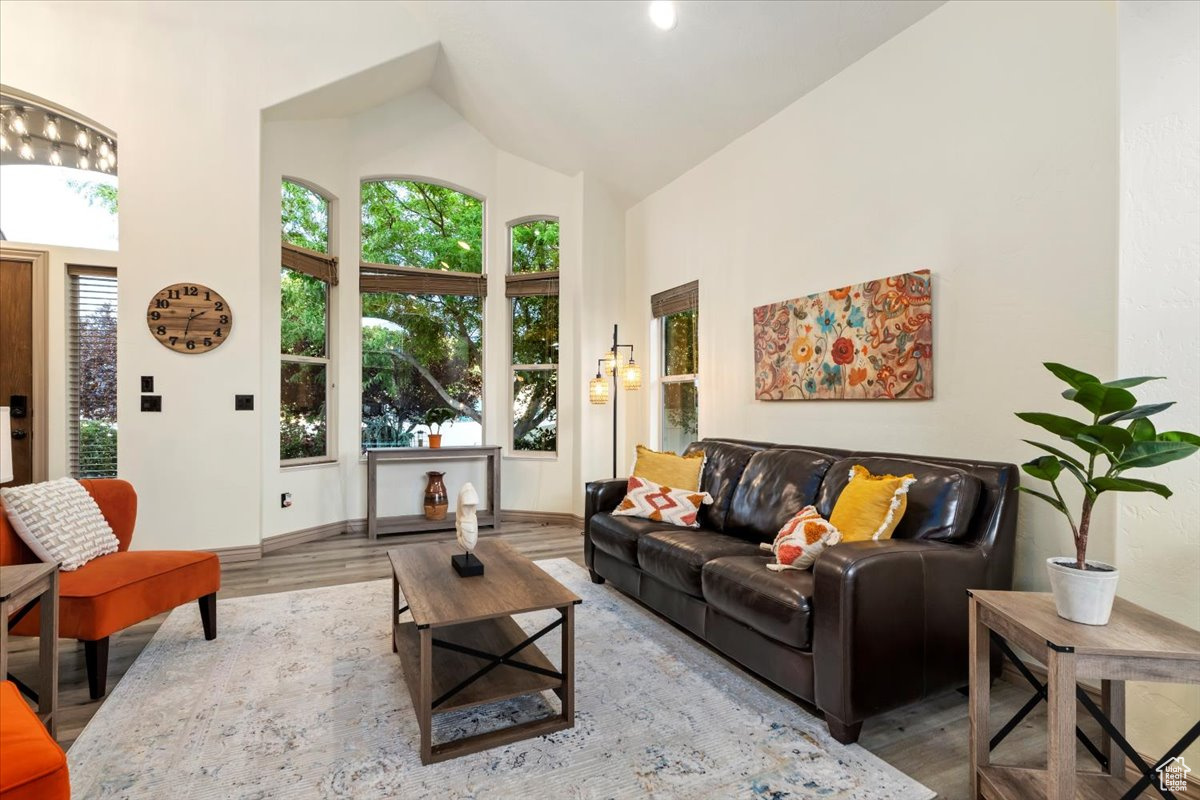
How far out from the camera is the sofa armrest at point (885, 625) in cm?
192

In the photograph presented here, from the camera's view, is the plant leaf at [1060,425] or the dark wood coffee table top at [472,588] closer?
the plant leaf at [1060,425]

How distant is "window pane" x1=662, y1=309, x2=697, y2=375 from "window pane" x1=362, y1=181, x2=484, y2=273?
6.61ft

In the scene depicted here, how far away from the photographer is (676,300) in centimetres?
496

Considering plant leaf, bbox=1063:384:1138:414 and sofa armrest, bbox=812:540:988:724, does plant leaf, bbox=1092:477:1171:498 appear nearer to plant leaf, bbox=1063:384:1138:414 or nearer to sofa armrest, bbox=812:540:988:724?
plant leaf, bbox=1063:384:1138:414

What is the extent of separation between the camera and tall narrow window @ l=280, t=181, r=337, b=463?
4762 millimetres

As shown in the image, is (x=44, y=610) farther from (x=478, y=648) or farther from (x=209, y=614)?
(x=478, y=648)

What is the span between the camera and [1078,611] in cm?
150

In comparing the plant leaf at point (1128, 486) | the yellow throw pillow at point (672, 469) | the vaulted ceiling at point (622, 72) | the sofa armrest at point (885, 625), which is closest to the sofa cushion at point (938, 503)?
the sofa armrest at point (885, 625)

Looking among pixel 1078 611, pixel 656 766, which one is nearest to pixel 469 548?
pixel 656 766

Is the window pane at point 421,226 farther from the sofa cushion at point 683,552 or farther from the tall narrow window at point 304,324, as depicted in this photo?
the sofa cushion at point 683,552

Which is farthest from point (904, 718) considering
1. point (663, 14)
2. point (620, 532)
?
point (663, 14)

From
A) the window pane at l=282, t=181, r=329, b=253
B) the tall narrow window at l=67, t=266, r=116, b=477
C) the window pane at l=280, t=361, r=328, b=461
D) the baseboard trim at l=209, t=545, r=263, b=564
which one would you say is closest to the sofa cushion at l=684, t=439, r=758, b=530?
the baseboard trim at l=209, t=545, r=263, b=564

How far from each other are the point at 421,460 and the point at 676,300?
106 inches

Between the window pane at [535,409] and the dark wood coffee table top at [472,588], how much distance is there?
121 inches
